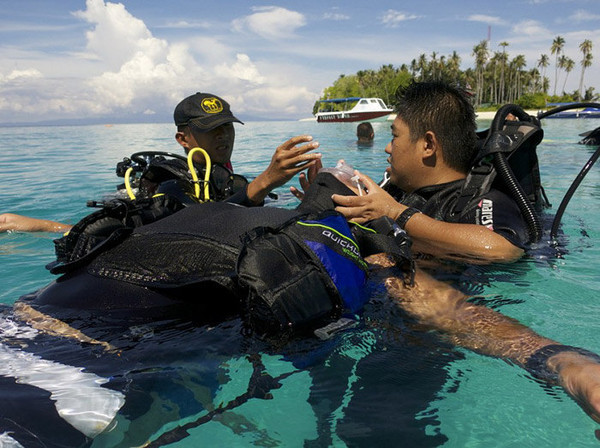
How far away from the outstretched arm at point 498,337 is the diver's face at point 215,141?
7.98ft

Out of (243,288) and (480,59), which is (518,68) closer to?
(480,59)

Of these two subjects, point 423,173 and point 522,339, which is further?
point 423,173

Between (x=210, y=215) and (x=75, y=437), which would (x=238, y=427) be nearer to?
(x=75, y=437)

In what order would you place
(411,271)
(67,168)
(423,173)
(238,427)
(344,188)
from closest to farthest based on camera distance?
(238,427), (411,271), (344,188), (423,173), (67,168)

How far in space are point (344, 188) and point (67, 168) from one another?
13.2 meters

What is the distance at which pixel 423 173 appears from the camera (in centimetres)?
365

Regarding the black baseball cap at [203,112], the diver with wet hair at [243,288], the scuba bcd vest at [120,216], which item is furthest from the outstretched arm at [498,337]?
the black baseball cap at [203,112]

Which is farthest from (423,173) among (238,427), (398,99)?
(238,427)

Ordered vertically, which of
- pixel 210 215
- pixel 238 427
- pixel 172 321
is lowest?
pixel 238 427

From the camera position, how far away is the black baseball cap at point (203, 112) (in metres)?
4.32

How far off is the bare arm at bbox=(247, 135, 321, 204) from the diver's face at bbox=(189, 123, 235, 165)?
1432mm

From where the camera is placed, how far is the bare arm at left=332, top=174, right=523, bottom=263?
305 cm

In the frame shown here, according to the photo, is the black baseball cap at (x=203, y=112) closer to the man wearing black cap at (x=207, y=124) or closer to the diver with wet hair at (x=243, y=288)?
the man wearing black cap at (x=207, y=124)

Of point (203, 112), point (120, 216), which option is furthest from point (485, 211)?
point (203, 112)
